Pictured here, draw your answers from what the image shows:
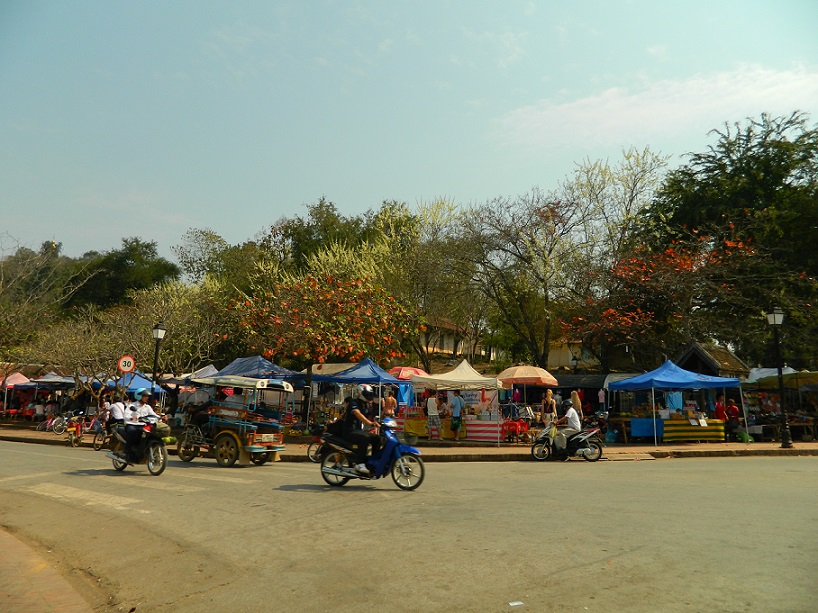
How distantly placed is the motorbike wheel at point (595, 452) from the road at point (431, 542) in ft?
16.5

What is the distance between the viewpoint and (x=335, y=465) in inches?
479

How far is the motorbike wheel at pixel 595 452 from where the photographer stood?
18281 mm

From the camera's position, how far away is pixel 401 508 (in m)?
9.70

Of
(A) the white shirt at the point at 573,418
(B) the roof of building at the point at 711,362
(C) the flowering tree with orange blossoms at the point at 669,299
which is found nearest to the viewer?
(A) the white shirt at the point at 573,418

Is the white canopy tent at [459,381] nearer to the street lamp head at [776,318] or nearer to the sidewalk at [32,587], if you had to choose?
the street lamp head at [776,318]

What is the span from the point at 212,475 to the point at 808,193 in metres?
29.8

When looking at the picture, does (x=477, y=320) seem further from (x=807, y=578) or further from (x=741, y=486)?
(x=807, y=578)

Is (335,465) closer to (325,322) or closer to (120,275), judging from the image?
(325,322)

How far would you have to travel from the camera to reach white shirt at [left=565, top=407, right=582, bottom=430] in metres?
17.9

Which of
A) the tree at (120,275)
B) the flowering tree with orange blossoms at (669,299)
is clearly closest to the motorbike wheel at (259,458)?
the flowering tree with orange blossoms at (669,299)

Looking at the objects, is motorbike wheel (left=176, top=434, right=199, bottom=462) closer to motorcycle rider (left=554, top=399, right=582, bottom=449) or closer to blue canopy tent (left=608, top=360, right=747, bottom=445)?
motorcycle rider (left=554, top=399, right=582, bottom=449)

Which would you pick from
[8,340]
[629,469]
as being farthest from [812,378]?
[8,340]

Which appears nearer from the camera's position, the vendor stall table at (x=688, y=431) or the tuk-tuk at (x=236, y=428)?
the tuk-tuk at (x=236, y=428)

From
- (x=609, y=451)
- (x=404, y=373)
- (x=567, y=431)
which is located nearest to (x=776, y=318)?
(x=609, y=451)
